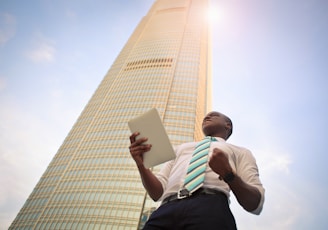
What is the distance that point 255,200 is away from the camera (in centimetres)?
186

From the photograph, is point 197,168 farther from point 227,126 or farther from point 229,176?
point 227,126

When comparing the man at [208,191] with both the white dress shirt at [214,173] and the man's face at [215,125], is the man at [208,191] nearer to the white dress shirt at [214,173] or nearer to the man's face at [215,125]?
the white dress shirt at [214,173]

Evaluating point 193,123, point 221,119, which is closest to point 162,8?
point 193,123

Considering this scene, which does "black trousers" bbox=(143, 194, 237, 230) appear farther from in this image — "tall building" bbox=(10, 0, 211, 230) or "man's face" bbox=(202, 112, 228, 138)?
"tall building" bbox=(10, 0, 211, 230)

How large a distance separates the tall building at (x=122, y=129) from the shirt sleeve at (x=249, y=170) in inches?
1763

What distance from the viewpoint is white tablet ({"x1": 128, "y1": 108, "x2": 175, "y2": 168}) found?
2121mm

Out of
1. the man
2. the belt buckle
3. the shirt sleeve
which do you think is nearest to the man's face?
the man

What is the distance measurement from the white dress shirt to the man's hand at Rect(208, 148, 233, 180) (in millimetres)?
372

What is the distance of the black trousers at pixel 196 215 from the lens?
5.80ft

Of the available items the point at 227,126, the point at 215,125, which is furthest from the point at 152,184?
the point at 227,126

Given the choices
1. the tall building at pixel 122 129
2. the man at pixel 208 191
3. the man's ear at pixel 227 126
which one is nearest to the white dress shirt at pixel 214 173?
the man at pixel 208 191

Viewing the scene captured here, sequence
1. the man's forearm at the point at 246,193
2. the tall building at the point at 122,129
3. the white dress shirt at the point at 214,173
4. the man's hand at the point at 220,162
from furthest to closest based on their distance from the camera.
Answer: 1. the tall building at the point at 122,129
2. the white dress shirt at the point at 214,173
3. the man's forearm at the point at 246,193
4. the man's hand at the point at 220,162

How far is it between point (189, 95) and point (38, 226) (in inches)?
1816

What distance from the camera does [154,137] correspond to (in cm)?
216
